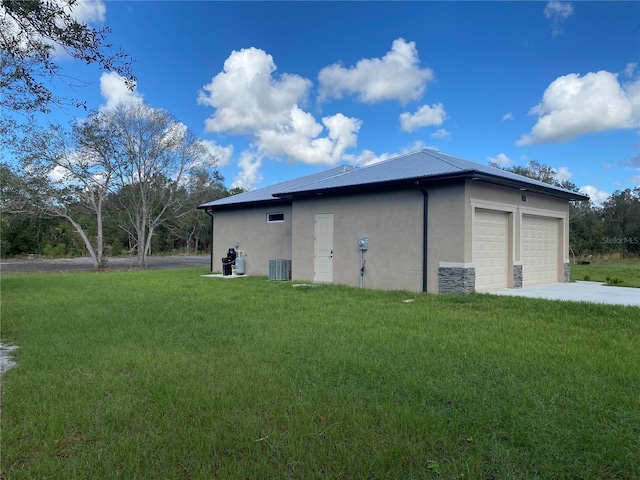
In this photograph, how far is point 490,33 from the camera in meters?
11.0

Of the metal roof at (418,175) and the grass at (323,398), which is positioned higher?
the metal roof at (418,175)

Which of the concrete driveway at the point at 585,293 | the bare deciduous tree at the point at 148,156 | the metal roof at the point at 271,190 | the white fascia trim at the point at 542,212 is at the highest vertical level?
the bare deciduous tree at the point at 148,156

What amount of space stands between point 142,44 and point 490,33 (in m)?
9.21

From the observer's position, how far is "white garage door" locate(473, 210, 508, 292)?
33.7 ft

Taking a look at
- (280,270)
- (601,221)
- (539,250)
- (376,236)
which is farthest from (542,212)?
(601,221)

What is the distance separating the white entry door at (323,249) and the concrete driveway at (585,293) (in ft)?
15.6

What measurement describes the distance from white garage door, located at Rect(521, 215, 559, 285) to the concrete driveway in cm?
84

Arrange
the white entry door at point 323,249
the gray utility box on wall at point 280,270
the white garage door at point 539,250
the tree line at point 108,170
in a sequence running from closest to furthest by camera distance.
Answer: the white garage door at point 539,250, the white entry door at point 323,249, the gray utility box on wall at point 280,270, the tree line at point 108,170

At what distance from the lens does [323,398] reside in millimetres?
3449

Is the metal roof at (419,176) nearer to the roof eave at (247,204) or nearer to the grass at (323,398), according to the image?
the roof eave at (247,204)

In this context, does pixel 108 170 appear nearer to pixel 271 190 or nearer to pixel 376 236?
pixel 271 190

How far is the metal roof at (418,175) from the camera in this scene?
32.0ft

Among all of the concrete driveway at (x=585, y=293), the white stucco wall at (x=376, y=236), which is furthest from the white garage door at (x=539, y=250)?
the white stucco wall at (x=376, y=236)

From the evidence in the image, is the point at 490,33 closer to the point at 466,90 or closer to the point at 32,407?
the point at 466,90
